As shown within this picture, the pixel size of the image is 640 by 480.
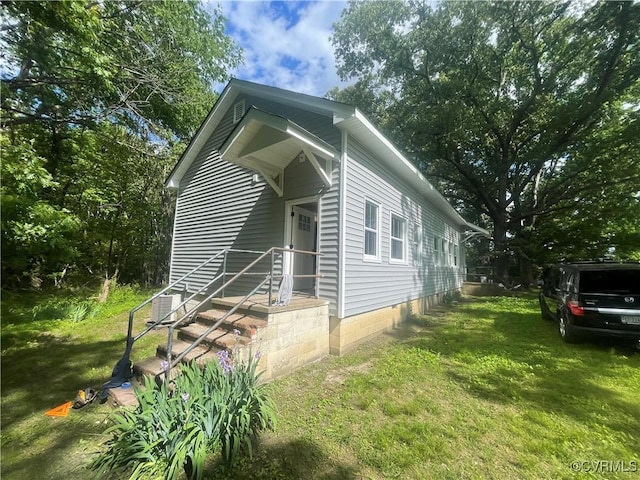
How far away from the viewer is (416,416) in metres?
3.43

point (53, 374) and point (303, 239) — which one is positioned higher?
point (303, 239)

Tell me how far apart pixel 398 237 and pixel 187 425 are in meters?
→ 7.23

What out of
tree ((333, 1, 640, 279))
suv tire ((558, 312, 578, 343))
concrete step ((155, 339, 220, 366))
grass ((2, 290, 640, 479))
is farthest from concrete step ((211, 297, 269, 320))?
tree ((333, 1, 640, 279))

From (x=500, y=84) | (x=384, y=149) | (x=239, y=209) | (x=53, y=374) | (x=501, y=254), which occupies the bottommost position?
(x=53, y=374)

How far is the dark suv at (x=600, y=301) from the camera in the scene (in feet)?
17.4

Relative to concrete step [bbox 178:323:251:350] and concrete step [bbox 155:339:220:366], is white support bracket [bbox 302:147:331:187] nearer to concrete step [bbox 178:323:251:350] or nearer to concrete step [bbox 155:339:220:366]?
concrete step [bbox 178:323:251:350]

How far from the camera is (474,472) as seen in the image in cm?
254

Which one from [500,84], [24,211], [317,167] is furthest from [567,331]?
[500,84]

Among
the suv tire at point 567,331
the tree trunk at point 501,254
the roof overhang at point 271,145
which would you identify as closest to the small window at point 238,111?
the roof overhang at point 271,145

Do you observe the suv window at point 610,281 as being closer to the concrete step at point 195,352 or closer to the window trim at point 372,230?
the window trim at point 372,230

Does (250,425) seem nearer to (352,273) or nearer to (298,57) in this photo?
(352,273)

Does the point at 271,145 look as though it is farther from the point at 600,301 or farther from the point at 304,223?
the point at 600,301

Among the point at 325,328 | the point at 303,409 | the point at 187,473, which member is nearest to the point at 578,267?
the point at 325,328

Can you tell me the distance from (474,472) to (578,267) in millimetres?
5968
